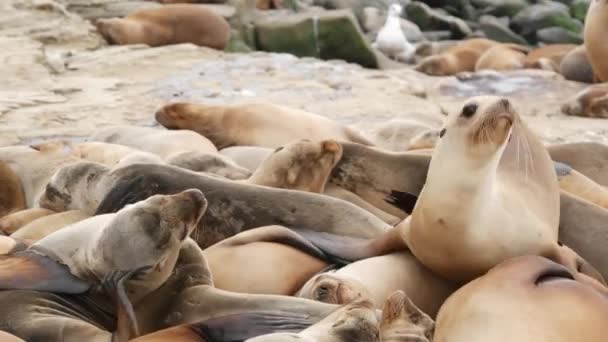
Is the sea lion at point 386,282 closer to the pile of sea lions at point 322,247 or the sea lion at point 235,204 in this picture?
the pile of sea lions at point 322,247

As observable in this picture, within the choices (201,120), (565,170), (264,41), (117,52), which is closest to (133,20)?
(117,52)

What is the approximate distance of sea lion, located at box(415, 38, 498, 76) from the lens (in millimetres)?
11195

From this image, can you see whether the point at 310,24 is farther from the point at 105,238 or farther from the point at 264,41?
the point at 105,238

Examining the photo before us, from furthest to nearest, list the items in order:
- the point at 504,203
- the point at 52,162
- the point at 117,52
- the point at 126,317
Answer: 1. the point at 117,52
2. the point at 52,162
3. the point at 504,203
4. the point at 126,317

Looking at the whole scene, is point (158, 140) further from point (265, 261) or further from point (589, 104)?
point (589, 104)

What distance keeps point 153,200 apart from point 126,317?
40 centimetres

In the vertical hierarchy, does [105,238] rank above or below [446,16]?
above

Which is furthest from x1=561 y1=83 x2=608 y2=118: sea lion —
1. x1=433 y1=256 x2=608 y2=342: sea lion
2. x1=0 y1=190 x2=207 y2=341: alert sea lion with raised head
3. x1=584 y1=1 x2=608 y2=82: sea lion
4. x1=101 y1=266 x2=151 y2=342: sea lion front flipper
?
x1=101 y1=266 x2=151 y2=342: sea lion front flipper

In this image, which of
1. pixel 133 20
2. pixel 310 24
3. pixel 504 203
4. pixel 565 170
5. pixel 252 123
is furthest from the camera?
pixel 310 24

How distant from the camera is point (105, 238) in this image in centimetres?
277

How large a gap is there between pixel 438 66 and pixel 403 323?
29.8ft

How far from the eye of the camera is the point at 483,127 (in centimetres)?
289

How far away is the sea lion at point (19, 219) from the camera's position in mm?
3664

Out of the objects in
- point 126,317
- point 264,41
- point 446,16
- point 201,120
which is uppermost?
point 126,317
